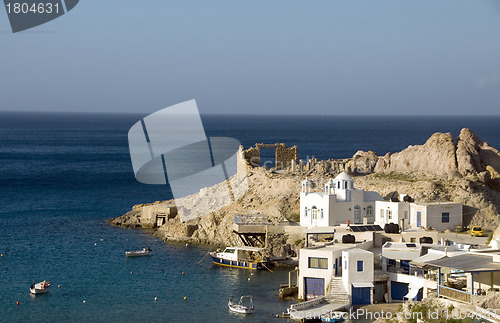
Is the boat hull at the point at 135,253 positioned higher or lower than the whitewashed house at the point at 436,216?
lower

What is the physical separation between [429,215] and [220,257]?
13.6 metres

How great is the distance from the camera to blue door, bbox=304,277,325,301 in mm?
43031

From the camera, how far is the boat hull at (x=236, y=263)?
168 ft

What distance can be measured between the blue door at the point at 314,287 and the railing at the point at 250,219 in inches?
519

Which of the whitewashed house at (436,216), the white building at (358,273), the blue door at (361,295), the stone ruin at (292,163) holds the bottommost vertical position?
the blue door at (361,295)

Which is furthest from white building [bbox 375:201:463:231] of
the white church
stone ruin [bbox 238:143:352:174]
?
stone ruin [bbox 238:143:352:174]

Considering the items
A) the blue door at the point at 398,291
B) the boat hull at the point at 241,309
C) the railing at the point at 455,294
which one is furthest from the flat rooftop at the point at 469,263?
the boat hull at the point at 241,309

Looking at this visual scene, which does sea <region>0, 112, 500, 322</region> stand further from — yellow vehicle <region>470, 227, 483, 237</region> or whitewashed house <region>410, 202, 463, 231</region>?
yellow vehicle <region>470, 227, 483, 237</region>

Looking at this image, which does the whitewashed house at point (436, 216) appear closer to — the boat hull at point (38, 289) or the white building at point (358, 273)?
the white building at point (358, 273)

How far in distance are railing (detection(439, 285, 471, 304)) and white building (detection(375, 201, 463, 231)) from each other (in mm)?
17904

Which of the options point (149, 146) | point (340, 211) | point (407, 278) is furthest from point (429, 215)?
point (149, 146)

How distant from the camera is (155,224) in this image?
68.2 meters

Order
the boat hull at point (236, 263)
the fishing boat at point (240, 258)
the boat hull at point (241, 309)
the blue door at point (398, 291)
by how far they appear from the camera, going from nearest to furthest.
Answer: the boat hull at point (241, 309), the blue door at point (398, 291), the boat hull at point (236, 263), the fishing boat at point (240, 258)

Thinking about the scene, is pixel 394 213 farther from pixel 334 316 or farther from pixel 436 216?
pixel 334 316
